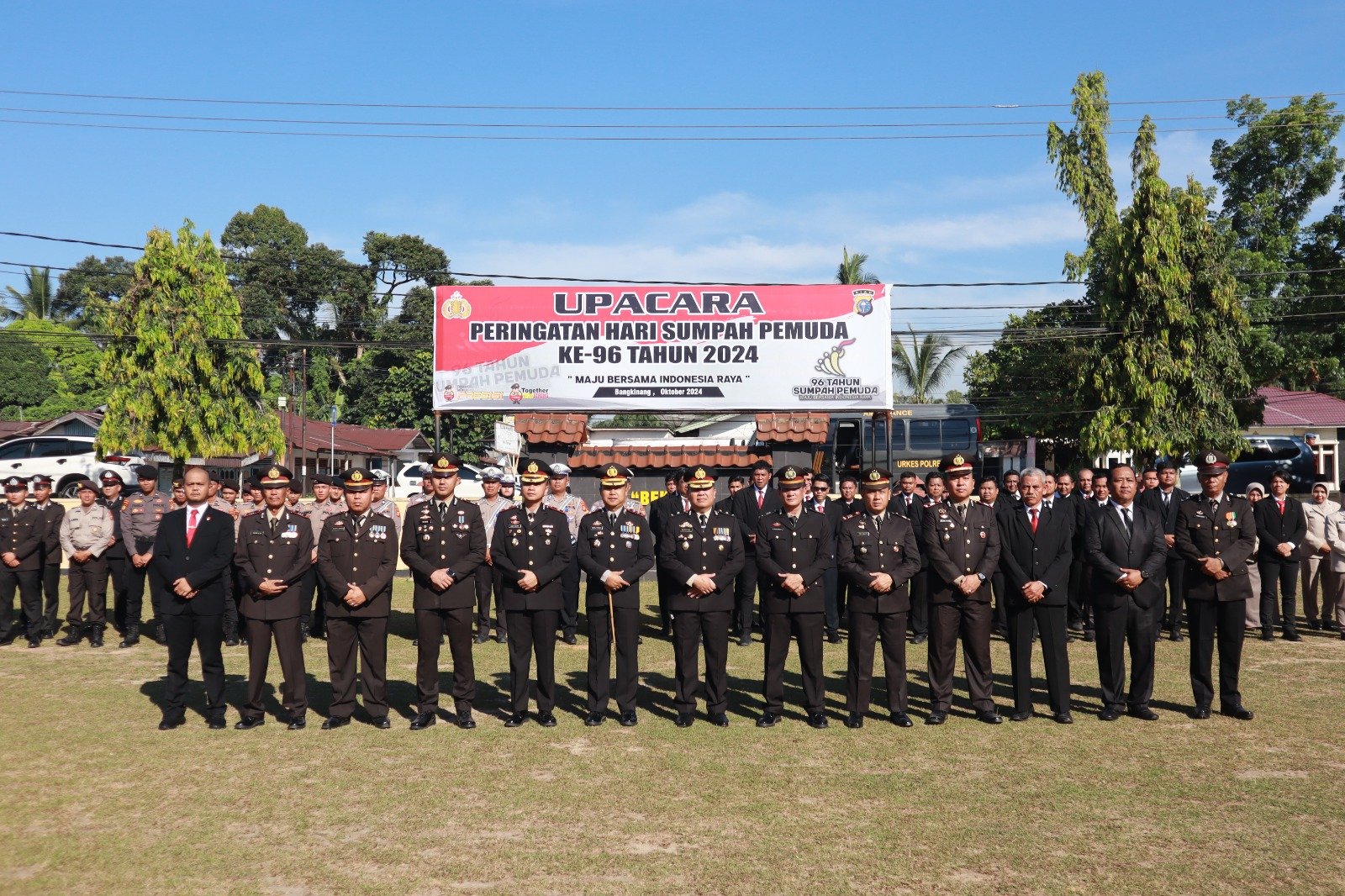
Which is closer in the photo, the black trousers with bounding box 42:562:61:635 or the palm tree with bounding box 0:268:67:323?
the black trousers with bounding box 42:562:61:635

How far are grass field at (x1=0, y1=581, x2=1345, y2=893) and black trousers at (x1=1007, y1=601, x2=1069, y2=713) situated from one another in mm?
239

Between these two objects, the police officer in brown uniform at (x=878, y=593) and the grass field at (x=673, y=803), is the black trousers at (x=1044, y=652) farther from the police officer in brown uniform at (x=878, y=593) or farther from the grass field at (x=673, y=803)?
the police officer in brown uniform at (x=878, y=593)

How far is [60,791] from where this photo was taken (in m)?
6.22

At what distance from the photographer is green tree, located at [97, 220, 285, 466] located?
2709 centimetres

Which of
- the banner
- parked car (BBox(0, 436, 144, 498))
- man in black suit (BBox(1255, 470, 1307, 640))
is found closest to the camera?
man in black suit (BBox(1255, 470, 1307, 640))

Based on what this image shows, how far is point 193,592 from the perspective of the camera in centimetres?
783

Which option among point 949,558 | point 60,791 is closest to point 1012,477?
point 949,558

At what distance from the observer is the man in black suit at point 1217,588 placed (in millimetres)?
8148

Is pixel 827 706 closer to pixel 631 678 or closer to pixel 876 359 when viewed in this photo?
pixel 631 678

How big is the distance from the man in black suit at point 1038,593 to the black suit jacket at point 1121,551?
0.70ft

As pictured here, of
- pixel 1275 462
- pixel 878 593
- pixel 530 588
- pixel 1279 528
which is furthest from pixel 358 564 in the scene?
pixel 1275 462

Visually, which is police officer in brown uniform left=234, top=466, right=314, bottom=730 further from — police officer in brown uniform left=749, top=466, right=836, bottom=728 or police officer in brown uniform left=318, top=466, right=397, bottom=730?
police officer in brown uniform left=749, top=466, right=836, bottom=728

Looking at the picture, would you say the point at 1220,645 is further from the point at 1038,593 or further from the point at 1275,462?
the point at 1275,462

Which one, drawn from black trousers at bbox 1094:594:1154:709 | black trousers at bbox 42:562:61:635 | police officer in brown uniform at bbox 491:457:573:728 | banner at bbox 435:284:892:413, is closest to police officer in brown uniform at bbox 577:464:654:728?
police officer in brown uniform at bbox 491:457:573:728
